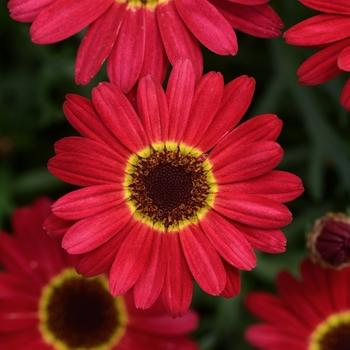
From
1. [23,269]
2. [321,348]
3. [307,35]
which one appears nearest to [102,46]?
[307,35]

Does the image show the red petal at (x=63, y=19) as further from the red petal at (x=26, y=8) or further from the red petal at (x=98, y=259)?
the red petal at (x=98, y=259)

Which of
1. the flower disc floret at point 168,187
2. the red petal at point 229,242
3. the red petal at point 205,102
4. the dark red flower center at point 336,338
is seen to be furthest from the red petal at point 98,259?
the dark red flower center at point 336,338

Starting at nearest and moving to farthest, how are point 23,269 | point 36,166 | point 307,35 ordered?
point 307,35 < point 23,269 < point 36,166

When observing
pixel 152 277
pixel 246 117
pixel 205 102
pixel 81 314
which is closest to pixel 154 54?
pixel 205 102

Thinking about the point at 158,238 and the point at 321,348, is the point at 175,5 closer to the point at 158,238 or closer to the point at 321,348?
the point at 158,238

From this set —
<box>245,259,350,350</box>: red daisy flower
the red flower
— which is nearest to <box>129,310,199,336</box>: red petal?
the red flower

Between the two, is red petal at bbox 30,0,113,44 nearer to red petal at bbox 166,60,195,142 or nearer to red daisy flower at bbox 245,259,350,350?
red petal at bbox 166,60,195,142
